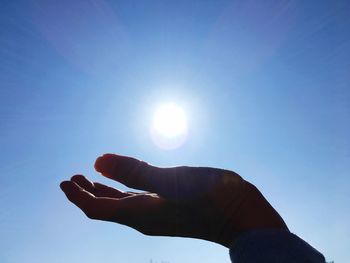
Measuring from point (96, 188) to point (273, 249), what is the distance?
1774 mm

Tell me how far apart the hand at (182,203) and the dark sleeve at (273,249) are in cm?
7

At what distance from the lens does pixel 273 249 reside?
1.51 m

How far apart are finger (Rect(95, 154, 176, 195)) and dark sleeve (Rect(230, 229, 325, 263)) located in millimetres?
584

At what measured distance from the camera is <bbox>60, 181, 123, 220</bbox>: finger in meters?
2.31

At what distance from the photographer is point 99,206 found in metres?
2.36

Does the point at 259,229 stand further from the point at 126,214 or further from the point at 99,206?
the point at 99,206

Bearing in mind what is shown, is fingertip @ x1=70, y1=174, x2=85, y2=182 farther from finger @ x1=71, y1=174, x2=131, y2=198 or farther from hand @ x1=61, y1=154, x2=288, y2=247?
hand @ x1=61, y1=154, x2=288, y2=247

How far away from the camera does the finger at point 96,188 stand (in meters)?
2.81

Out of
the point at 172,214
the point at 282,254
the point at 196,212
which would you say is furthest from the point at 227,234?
the point at 172,214

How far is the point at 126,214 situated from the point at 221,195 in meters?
0.86

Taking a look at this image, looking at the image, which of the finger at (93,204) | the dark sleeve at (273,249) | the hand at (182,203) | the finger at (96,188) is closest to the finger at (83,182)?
the finger at (96,188)

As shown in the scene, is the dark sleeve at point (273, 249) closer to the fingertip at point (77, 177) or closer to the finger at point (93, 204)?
the finger at point (93, 204)

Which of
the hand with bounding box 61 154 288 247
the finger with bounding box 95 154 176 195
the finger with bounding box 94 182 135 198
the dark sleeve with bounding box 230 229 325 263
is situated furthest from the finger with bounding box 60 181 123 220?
the dark sleeve with bounding box 230 229 325 263

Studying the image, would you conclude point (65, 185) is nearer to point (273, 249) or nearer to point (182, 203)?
point (182, 203)
